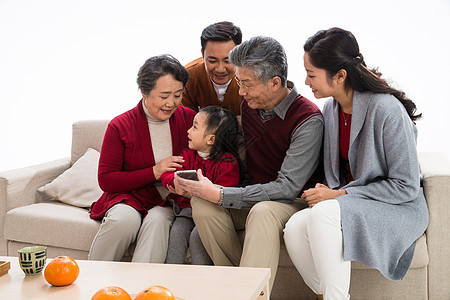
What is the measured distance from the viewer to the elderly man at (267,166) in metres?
2.30

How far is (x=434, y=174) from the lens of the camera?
2.25 m

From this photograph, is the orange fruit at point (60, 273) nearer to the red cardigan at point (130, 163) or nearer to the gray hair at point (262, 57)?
the red cardigan at point (130, 163)

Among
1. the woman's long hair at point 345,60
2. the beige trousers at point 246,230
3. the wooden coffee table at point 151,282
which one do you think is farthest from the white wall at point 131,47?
the wooden coffee table at point 151,282

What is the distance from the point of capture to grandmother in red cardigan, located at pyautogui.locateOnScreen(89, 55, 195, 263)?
240 centimetres

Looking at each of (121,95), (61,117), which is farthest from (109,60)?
(61,117)

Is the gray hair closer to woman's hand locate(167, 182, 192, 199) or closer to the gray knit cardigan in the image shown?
the gray knit cardigan

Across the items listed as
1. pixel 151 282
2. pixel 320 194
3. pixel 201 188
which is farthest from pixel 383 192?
pixel 151 282

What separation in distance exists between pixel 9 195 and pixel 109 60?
63.4 inches

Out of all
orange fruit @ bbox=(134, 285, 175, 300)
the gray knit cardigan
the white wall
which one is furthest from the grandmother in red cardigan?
the white wall

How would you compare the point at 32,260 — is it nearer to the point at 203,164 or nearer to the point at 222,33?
the point at 203,164

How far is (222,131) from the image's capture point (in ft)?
8.23

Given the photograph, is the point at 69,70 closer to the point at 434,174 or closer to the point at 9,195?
the point at 9,195

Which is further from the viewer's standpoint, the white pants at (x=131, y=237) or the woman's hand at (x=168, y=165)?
the woman's hand at (x=168, y=165)

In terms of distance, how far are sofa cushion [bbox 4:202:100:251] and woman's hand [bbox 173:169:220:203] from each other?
20.1 inches
